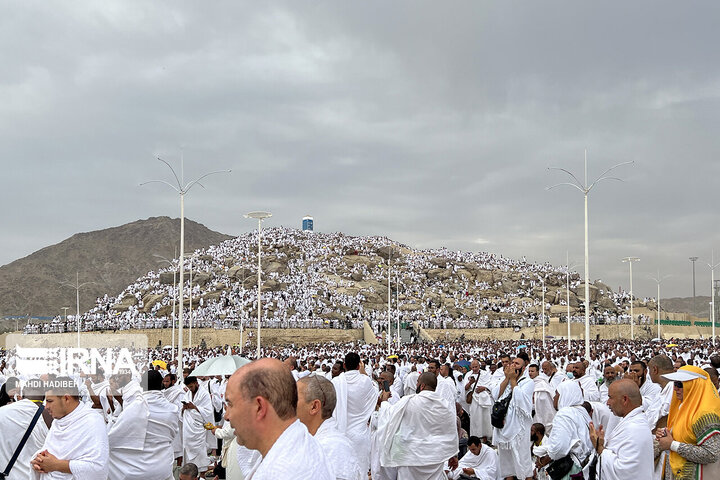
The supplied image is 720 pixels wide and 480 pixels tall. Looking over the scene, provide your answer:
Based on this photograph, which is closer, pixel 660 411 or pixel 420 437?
pixel 420 437

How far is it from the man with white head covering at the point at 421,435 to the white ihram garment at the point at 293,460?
450 cm

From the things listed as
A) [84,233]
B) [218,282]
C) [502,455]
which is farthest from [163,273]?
[84,233]

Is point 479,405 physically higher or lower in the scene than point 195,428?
higher

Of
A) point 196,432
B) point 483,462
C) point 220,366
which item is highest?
point 220,366

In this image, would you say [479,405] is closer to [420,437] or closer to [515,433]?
[515,433]

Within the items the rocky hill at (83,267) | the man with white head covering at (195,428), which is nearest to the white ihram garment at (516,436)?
the man with white head covering at (195,428)

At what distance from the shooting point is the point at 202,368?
9.30m

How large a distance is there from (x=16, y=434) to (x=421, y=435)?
→ 150 inches

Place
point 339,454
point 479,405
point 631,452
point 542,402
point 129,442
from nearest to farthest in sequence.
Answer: point 339,454
point 631,452
point 129,442
point 542,402
point 479,405

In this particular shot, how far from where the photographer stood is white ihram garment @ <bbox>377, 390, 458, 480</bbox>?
267 inches

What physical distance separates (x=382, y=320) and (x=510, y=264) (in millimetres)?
42962

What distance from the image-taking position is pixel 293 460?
2.34 m

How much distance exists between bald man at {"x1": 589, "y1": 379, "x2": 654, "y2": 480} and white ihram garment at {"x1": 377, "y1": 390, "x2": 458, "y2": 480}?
2.01 m

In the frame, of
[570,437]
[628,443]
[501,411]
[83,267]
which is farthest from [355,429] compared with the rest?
[83,267]
